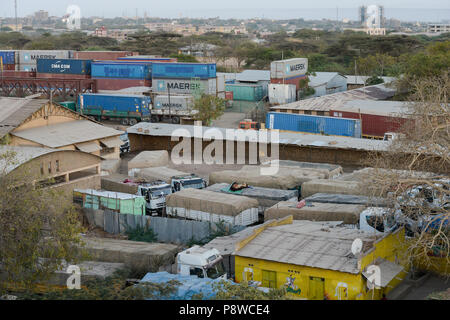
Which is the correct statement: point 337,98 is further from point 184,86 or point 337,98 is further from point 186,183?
point 186,183

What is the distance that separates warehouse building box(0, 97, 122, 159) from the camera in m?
20.8

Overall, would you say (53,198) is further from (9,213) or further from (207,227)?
(207,227)

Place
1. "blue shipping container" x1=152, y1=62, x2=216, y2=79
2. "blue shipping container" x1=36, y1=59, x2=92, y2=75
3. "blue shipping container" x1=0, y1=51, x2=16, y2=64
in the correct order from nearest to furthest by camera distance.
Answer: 1. "blue shipping container" x1=152, y1=62, x2=216, y2=79
2. "blue shipping container" x1=36, y1=59, x2=92, y2=75
3. "blue shipping container" x1=0, y1=51, x2=16, y2=64

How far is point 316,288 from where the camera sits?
454 inches

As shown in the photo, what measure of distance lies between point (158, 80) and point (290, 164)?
64.9 feet

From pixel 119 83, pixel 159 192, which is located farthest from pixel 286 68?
pixel 159 192

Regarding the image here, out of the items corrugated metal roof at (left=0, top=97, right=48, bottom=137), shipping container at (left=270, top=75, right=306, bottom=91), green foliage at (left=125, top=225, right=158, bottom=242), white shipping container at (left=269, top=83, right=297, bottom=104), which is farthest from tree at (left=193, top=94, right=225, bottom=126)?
green foliage at (left=125, top=225, right=158, bottom=242)

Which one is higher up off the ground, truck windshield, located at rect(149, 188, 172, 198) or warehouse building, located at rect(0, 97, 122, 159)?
warehouse building, located at rect(0, 97, 122, 159)

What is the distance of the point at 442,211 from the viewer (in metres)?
12.8

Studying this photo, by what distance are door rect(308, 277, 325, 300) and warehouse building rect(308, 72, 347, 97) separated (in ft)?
114

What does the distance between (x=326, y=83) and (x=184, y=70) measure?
12438mm

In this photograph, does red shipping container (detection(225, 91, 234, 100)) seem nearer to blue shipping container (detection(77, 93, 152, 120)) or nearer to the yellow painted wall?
blue shipping container (detection(77, 93, 152, 120))

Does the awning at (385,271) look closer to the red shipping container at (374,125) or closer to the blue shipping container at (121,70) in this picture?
the red shipping container at (374,125)

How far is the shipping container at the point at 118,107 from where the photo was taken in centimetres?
3519
